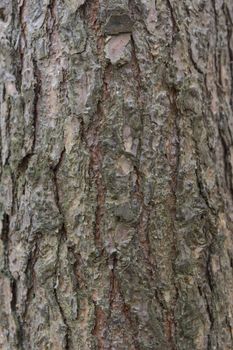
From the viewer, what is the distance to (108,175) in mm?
1154

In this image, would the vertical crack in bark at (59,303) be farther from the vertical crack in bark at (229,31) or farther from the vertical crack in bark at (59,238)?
the vertical crack in bark at (229,31)

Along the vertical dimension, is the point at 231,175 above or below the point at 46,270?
above

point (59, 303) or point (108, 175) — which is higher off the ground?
point (108, 175)

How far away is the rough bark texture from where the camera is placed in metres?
1.16

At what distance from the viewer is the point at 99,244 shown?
1.16 m

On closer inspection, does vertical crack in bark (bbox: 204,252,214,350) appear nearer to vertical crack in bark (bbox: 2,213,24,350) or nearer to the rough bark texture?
the rough bark texture

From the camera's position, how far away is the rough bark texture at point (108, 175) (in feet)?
3.80

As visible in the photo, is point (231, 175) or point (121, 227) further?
point (231, 175)

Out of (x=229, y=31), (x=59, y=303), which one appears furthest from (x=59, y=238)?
(x=229, y=31)

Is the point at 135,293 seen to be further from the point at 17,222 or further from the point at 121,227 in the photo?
the point at 17,222

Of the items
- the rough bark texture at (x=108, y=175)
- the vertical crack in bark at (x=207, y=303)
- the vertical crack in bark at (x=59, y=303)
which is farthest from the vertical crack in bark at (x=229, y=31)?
the vertical crack in bark at (x=59, y=303)

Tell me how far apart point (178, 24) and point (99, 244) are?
21.8 inches

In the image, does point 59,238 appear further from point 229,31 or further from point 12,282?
point 229,31

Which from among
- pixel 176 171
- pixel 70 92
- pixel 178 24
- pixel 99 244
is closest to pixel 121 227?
pixel 99 244
